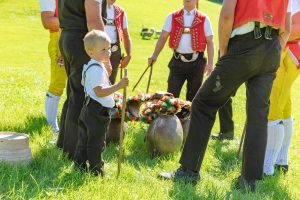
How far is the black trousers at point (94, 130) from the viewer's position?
14.4ft

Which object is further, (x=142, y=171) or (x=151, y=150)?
(x=151, y=150)

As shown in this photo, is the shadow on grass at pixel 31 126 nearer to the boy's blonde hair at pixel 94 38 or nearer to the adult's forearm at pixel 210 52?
the boy's blonde hair at pixel 94 38

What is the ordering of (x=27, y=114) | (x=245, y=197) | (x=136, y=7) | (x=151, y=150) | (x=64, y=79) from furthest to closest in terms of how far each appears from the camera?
(x=136, y=7)
(x=27, y=114)
(x=64, y=79)
(x=151, y=150)
(x=245, y=197)

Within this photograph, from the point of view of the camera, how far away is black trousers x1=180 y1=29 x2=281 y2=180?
4.36 meters

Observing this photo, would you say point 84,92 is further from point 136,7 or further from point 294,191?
point 136,7

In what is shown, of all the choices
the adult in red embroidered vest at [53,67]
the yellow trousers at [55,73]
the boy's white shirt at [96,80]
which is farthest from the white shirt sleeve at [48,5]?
the boy's white shirt at [96,80]

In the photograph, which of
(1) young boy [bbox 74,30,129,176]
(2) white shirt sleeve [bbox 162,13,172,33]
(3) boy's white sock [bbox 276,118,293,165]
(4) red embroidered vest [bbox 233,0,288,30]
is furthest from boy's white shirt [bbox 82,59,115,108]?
(2) white shirt sleeve [bbox 162,13,172,33]

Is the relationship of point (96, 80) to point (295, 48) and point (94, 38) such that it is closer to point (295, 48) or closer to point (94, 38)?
point (94, 38)

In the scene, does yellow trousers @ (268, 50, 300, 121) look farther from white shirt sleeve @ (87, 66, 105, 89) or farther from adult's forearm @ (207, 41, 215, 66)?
white shirt sleeve @ (87, 66, 105, 89)

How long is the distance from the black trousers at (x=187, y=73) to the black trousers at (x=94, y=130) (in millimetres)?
2749

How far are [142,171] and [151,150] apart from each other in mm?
817

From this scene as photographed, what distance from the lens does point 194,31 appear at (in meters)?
6.90

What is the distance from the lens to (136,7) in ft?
129

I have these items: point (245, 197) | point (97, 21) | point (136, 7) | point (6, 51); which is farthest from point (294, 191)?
point (136, 7)
